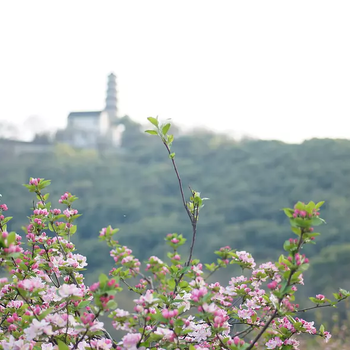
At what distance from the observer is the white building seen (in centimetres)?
2407

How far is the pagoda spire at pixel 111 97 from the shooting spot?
105 feet

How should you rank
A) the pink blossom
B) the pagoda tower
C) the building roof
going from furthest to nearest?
1. the pagoda tower
2. the building roof
3. the pink blossom

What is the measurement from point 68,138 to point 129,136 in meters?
3.85

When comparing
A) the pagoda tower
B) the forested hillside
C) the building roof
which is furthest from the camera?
the pagoda tower

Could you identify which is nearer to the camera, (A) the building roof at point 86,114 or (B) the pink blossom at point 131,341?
(B) the pink blossom at point 131,341

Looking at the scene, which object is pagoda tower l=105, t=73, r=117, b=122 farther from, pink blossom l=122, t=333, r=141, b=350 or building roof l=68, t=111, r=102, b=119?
pink blossom l=122, t=333, r=141, b=350

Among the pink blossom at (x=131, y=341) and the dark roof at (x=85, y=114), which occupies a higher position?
the dark roof at (x=85, y=114)

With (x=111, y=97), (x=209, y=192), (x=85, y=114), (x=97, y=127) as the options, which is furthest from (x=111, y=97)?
(x=209, y=192)

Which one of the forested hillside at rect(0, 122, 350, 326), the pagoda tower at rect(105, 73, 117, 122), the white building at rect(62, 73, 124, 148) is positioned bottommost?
the forested hillside at rect(0, 122, 350, 326)

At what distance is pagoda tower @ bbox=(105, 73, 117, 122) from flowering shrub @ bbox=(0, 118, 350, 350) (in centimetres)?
3084

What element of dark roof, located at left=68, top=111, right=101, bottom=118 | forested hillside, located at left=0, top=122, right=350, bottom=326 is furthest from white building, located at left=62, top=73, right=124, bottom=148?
forested hillside, located at left=0, top=122, right=350, bottom=326

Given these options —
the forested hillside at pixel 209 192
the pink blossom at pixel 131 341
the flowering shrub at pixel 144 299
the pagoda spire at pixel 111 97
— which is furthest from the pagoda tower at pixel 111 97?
the pink blossom at pixel 131 341

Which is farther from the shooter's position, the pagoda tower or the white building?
the pagoda tower

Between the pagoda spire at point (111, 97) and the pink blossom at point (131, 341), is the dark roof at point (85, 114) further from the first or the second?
the pink blossom at point (131, 341)
